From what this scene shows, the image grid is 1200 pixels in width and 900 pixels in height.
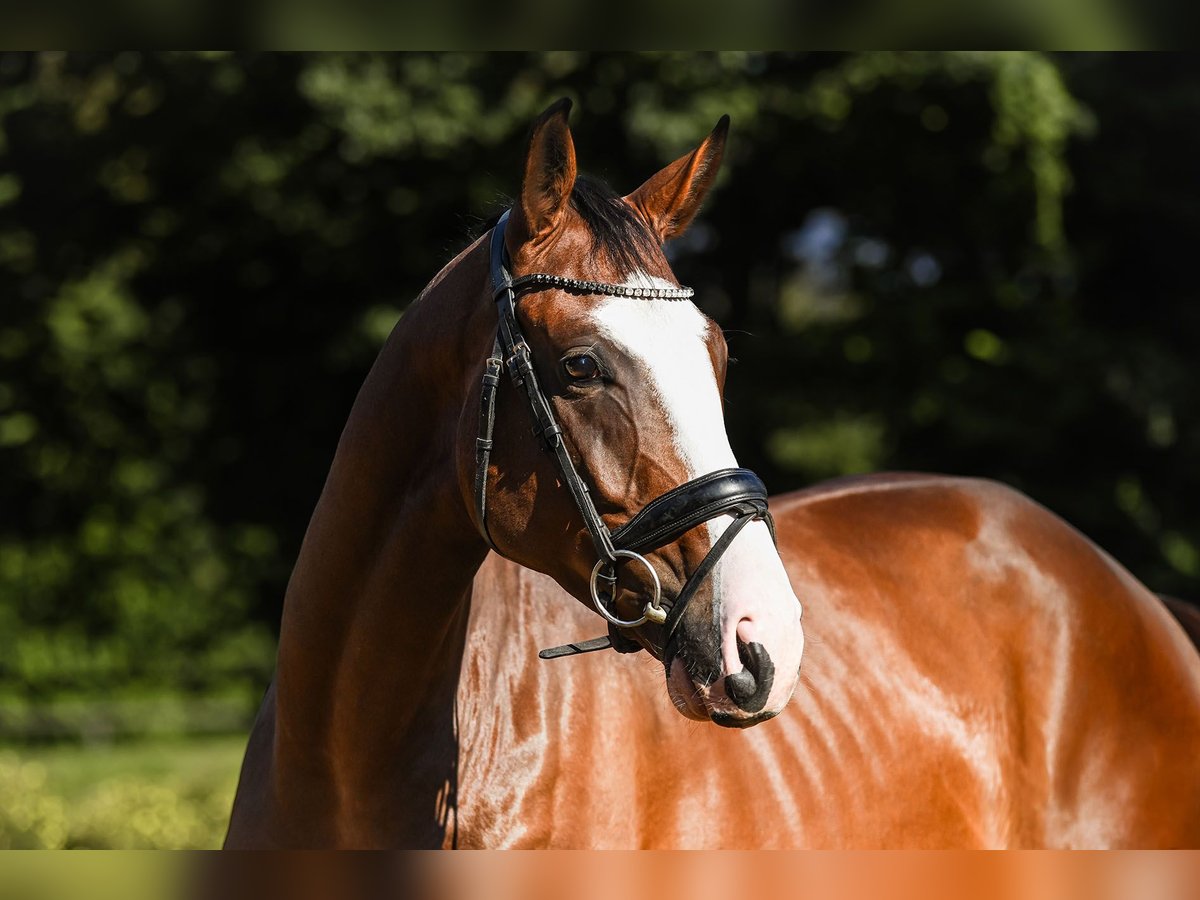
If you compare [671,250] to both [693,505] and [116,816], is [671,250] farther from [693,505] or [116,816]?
[693,505]

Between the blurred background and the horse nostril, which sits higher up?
the blurred background

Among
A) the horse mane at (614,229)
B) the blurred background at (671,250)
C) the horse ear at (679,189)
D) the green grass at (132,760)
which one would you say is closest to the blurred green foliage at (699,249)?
the blurred background at (671,250)

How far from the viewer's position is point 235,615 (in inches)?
582

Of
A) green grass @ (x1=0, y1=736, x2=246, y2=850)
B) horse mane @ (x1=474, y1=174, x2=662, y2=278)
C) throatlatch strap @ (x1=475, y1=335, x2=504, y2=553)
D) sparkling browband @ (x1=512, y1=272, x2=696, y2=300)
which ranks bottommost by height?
green grass @ (x1=0, y1=736, x2=246, y2=850)

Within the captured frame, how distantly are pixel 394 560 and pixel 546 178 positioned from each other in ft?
2.54

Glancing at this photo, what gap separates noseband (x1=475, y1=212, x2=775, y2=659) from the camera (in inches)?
78.2

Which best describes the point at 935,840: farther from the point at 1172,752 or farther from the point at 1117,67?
the point at 1117,67

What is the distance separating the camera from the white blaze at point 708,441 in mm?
1907

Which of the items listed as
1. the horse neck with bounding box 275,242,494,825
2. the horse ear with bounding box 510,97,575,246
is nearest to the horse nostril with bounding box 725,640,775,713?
the horse neck with bounding box 275,242,494,825

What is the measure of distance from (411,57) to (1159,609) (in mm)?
7300

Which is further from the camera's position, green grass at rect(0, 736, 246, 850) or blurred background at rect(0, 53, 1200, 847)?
blurred background at rect(0, 53, 1200, 847)

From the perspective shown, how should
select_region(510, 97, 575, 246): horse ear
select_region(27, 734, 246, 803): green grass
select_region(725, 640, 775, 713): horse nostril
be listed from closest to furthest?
select_region(725, 640, 775, 713): horse nostril → select_region(510, 97, 575, 246): horse ear → select_region(27, 734, 246, 803): green grass

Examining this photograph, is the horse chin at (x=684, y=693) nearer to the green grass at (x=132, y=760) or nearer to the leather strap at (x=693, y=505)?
the leather strap at (x=693, y=505)

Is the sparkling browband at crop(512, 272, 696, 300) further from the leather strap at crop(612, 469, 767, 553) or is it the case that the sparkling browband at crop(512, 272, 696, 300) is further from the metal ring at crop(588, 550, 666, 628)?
the metal ring at crop(588, 550, 666, 628)
